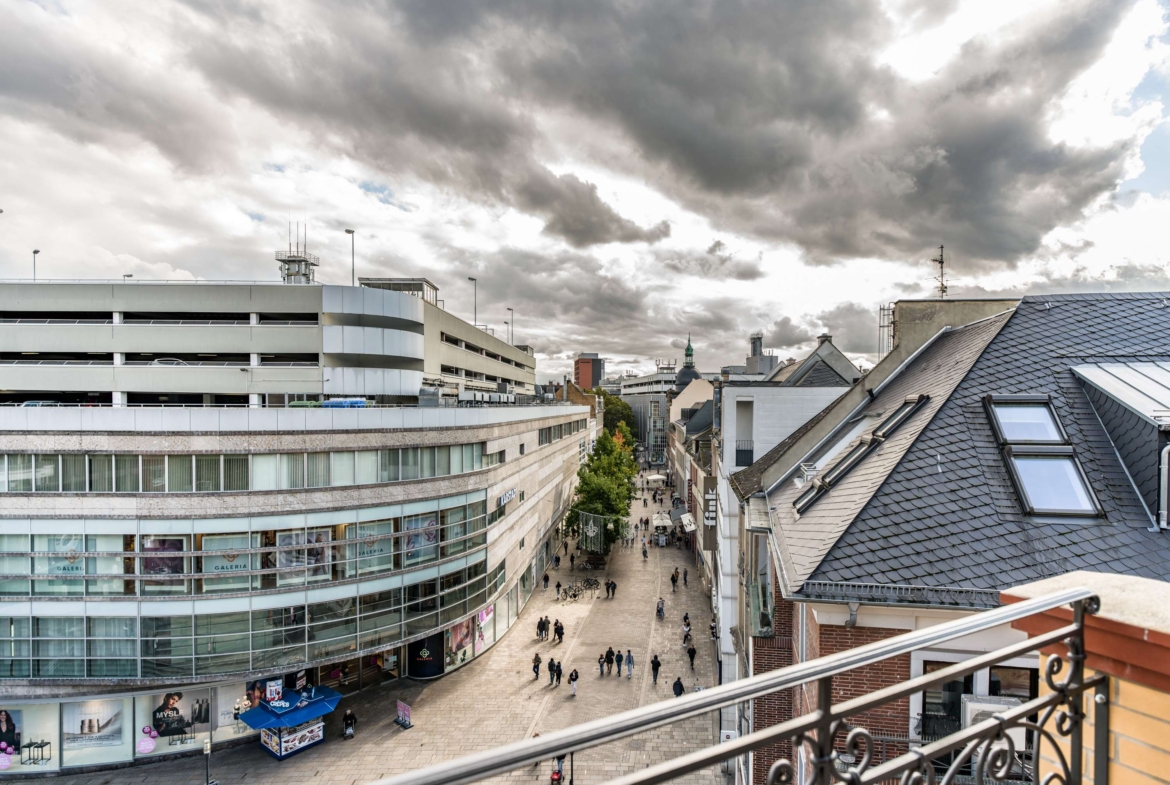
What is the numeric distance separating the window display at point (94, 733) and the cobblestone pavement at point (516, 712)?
583 millimetres

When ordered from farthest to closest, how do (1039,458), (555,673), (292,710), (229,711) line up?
(555,673) → (229,711) → (292,710) → (1039,458)

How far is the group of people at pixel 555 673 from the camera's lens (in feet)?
81.3

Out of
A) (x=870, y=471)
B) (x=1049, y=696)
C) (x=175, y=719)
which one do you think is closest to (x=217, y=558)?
(x=175, y=719)

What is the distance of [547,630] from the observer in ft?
102

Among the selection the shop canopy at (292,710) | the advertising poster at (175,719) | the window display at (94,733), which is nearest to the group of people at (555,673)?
the shop canopy at (292,710)

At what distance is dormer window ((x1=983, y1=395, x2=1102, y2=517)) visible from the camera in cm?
785

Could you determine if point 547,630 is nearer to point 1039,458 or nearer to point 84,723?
point 84,723

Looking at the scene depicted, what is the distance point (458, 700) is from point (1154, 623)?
25.8 m

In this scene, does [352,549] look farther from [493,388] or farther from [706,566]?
[493,388]

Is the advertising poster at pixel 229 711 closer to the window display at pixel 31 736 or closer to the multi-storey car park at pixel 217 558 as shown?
the multi-storey car park at pixel 217 558

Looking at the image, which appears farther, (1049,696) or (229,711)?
(229,711)

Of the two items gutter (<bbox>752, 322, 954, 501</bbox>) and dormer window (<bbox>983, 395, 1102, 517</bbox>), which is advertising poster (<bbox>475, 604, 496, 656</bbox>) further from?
dormer window (<bbox>983, 395, 1102, 517</bbox>)

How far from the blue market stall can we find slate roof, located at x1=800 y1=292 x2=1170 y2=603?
63.1ft

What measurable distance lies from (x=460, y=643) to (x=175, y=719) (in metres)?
10.9
